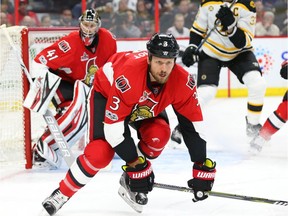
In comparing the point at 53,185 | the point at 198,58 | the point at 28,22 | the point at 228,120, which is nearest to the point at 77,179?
the point at 53,185

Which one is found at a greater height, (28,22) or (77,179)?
(77,179)

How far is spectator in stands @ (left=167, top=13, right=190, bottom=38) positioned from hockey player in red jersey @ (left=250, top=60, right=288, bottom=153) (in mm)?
2812

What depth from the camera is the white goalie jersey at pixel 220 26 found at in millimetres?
4824

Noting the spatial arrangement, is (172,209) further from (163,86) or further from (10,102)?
(10,102)

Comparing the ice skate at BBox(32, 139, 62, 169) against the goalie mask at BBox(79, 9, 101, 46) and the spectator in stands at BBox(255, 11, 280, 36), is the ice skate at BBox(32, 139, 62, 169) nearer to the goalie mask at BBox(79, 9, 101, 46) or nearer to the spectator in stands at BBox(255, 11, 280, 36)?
the goalie mask at BBox(79, 9, 101, 46)

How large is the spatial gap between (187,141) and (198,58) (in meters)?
1.84

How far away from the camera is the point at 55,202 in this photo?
10.5ft

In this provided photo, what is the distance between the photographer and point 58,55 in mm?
4355

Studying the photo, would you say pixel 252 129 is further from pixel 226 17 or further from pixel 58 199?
pixel 58 199

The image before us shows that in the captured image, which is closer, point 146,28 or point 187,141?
point 187,141

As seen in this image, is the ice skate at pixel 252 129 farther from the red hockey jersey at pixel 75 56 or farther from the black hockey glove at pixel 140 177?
the black hockey glove at pixel 140 177

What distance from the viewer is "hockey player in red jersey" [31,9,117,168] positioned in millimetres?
4301

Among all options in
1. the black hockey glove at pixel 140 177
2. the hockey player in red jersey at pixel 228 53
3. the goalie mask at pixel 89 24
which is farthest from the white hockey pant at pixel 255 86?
the black hockey glove at pixel 140 177

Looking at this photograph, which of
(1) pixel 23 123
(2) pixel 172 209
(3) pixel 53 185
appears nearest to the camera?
(2) pixel 172 209
